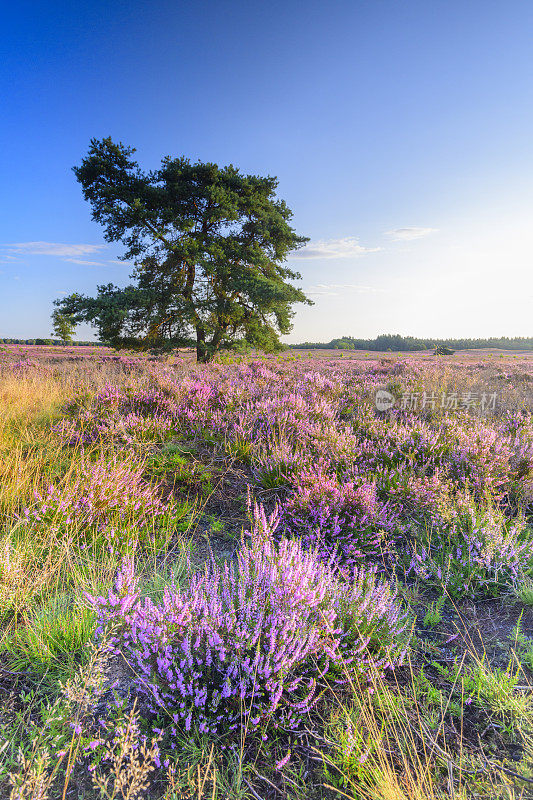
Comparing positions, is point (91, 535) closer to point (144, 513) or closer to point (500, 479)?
point (144, 513)

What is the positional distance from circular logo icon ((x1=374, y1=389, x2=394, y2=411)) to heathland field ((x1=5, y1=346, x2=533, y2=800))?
2.02m

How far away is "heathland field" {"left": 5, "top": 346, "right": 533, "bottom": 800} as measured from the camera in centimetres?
143

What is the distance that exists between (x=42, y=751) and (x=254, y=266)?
19.2 meters

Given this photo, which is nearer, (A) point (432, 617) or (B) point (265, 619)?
(B) point (265, 619)

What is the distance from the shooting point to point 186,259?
17078 mm

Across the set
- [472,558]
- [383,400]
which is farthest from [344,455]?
[383,400]

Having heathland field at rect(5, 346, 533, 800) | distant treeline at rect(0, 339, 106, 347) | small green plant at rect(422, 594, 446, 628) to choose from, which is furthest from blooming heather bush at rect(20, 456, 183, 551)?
distant treeline at rect(0, 339, 106, 347)

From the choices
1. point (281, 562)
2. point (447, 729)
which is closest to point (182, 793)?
point (281, 562)

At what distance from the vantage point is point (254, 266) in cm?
1873

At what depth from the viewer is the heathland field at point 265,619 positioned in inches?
56.2

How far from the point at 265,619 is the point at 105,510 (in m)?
1.86

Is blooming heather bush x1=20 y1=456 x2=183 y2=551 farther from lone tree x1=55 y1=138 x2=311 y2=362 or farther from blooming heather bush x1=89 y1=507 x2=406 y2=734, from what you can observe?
lone tree x1=55 y1=138 x2=311 y2=362

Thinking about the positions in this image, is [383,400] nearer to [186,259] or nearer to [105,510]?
[105,510]

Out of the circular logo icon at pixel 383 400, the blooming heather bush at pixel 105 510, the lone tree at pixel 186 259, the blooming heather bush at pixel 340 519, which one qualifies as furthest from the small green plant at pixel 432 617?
the lone tree at pixel 186 259
